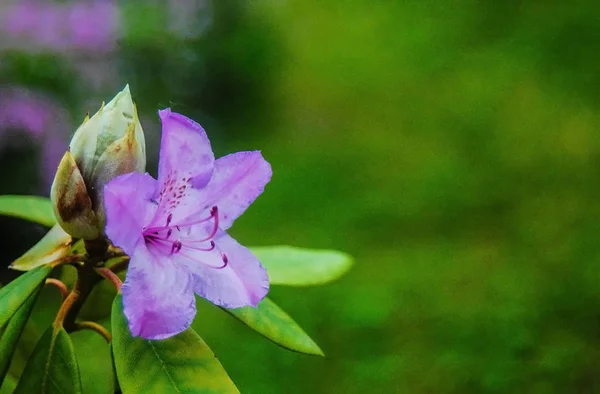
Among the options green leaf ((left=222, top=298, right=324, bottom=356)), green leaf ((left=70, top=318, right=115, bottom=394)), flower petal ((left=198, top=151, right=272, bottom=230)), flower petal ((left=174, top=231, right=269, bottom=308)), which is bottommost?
green leaf ((left=70, top=318, right=115, bottom=394))

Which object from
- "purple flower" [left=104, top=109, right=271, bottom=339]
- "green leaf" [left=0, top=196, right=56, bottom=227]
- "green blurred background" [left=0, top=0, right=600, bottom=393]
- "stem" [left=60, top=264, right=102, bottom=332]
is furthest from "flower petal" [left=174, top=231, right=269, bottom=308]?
"green blurred background" [left=0, top=0, right=600, bottom=393]

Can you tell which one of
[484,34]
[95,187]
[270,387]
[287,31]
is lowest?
[270,387]

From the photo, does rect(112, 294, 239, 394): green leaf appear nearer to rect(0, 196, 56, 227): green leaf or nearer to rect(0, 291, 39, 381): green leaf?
rect(0, 291, 39, 381): green leaf

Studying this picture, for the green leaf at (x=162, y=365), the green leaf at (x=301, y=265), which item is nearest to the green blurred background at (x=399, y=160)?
the green leaf at (x=301, y=265)

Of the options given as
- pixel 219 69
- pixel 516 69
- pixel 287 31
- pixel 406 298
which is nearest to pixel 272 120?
pixel 219 69

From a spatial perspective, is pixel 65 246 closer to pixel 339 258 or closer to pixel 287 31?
pixel 339 258

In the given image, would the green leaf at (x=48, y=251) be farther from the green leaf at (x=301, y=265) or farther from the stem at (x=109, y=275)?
the green leaf at (x=301, y=265)
